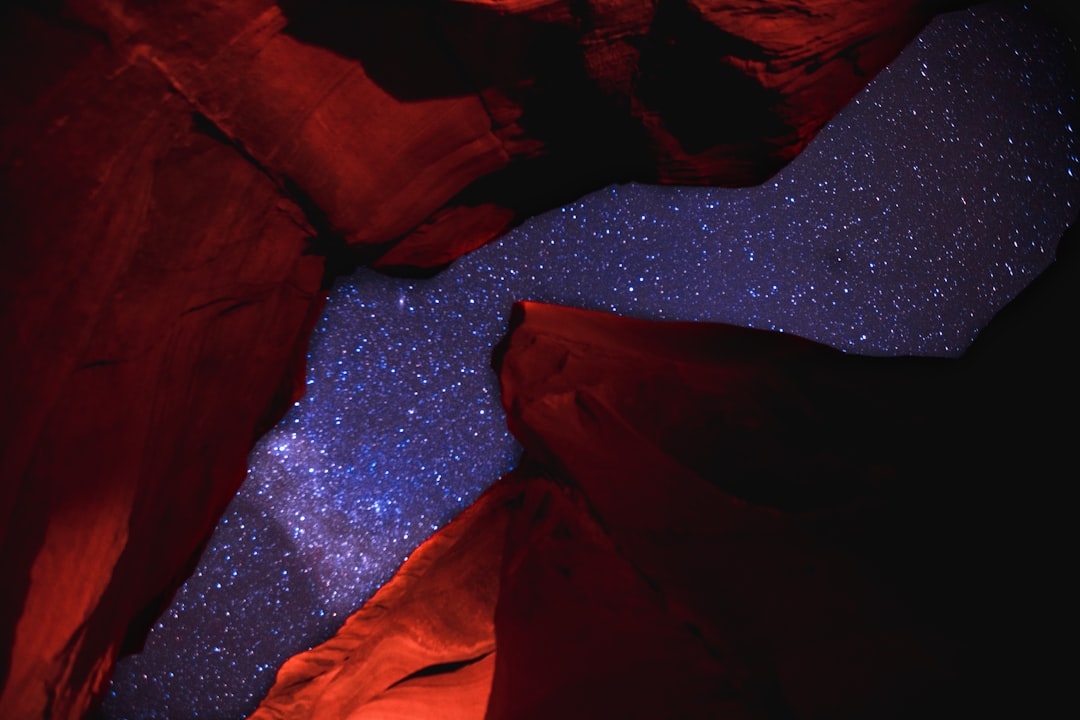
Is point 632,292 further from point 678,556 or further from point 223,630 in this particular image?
point 223,630

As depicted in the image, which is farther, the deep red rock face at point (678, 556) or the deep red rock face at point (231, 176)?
the deep red rock face at point (678, 556)

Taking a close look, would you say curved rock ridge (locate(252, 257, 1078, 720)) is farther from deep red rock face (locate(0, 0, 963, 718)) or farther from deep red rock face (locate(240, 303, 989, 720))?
deep red rock face (locate(0, 0, 963, 718))

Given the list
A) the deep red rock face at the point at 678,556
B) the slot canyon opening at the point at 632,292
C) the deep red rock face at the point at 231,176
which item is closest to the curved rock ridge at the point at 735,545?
the deep red rock face at the point at 678,556

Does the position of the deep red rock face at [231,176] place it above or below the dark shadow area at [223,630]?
above

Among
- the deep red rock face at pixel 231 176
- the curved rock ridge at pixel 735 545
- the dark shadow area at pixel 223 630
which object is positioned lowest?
the dark shadow area at pixel 223 630

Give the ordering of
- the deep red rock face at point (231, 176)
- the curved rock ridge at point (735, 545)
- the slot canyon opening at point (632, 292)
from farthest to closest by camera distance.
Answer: the slot canyon opening at point (632, 292), the curved rock ridge at point (735, 545), the deep red rock face at point (231, 176)

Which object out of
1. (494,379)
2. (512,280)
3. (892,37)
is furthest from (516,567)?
(892,37)

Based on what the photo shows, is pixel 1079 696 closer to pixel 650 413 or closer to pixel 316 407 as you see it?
pixel 650 413

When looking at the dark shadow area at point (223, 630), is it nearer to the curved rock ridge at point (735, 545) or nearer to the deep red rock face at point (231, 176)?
the curved rock ridge at point (735, 545)
